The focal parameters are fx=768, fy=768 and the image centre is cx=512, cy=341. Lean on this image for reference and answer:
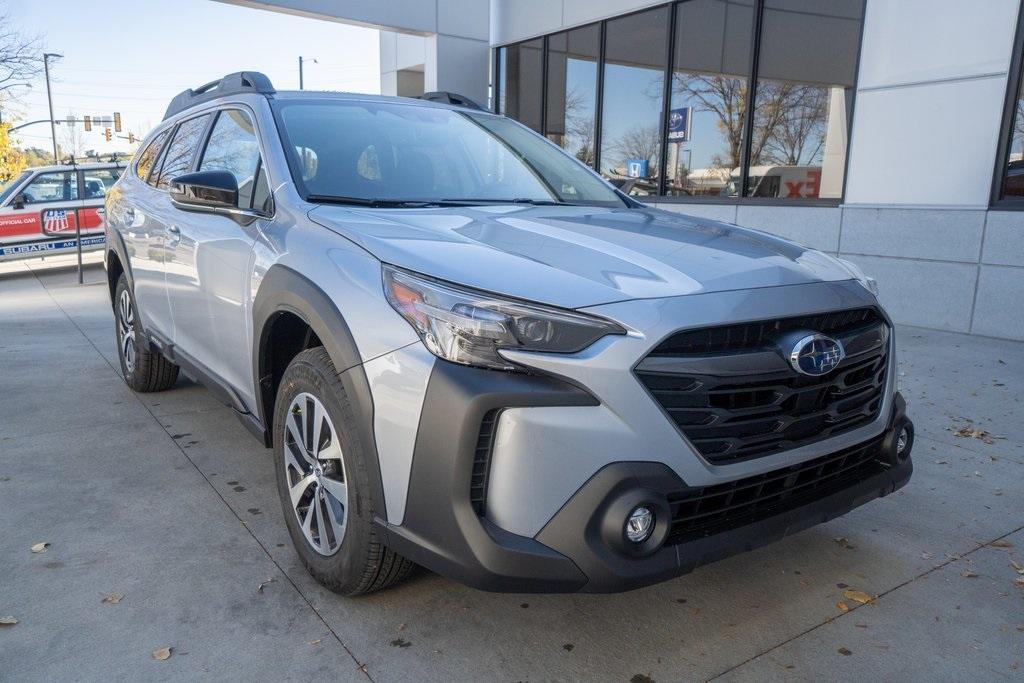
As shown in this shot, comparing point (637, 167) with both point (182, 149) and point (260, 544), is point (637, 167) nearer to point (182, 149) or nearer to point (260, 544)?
point (182, 149)

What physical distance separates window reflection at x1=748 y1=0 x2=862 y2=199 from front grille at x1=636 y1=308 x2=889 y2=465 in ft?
21.6

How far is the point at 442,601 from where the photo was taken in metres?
2.63

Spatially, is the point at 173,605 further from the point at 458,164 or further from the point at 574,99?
the point at 574,99

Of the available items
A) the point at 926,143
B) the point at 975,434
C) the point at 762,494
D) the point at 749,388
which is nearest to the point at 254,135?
the point at 749,388

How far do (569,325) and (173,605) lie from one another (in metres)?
1.71

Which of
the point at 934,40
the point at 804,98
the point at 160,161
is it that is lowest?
the point at 160,161

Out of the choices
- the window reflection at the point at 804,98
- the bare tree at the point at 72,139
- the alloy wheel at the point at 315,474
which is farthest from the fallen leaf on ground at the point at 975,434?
the bare tree at the point at 72,139

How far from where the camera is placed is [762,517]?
2250mm

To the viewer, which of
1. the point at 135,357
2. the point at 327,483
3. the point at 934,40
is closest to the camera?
the point at 327,483

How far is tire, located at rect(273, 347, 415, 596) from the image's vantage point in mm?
2309

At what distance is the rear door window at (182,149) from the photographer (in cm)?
408

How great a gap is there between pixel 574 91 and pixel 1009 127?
6.78 metres

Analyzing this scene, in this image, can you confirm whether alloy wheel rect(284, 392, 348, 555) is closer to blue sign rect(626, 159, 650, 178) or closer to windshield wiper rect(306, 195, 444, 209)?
windshield wiper rect(306, 195, 444, 209)

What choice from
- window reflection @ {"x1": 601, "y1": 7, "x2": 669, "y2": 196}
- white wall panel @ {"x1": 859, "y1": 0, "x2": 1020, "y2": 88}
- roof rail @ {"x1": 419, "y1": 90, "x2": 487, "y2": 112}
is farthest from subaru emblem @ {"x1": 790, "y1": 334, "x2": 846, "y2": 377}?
window reflection @ {"x1": 601, "y1": 7, "x2": 669, "y2": 196}
